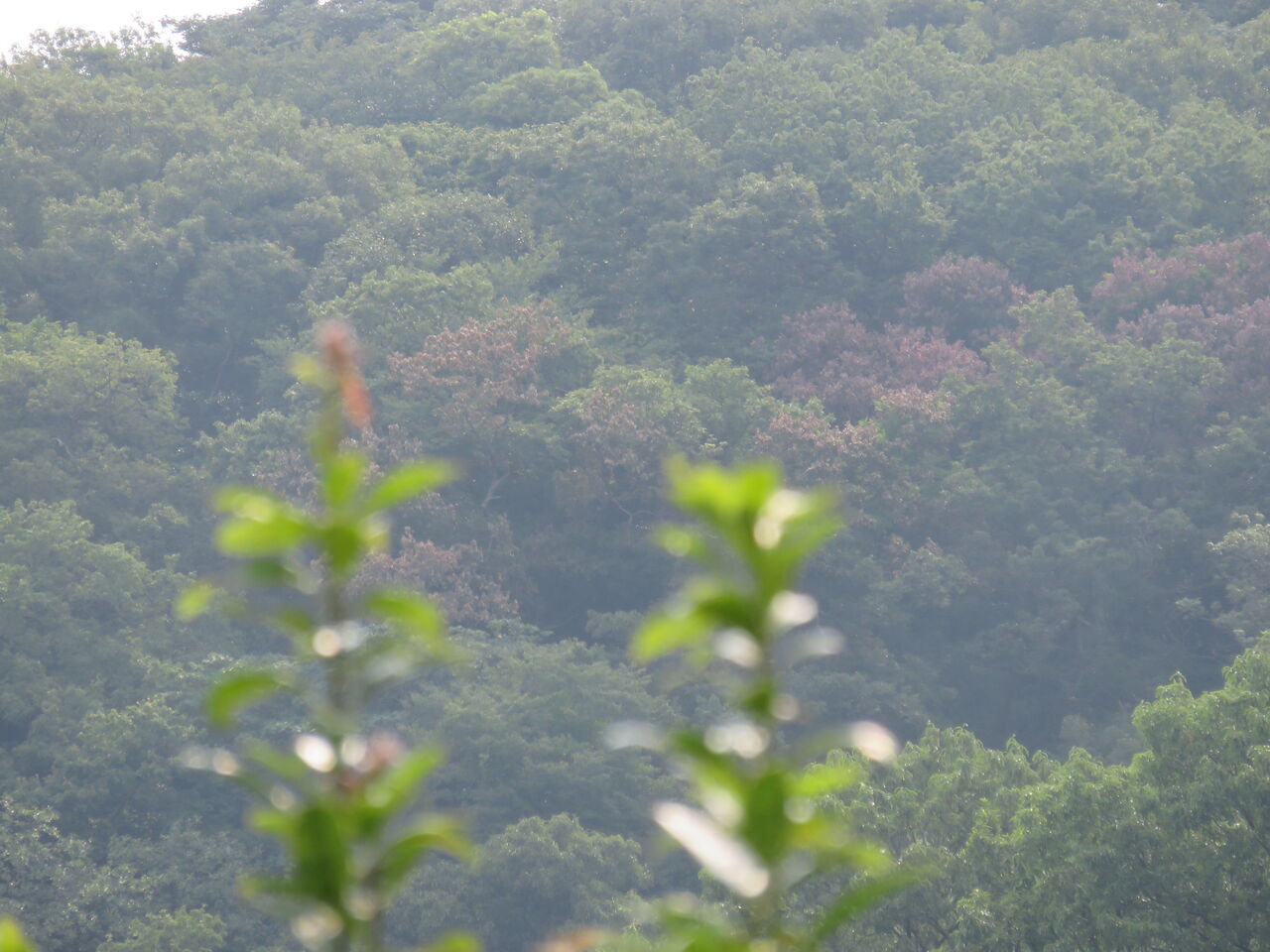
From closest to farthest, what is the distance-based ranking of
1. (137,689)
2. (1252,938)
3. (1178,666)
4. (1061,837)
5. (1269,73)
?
(1252,938) → (1061,837) → (137,689) → (1178,666) → (1269,73)

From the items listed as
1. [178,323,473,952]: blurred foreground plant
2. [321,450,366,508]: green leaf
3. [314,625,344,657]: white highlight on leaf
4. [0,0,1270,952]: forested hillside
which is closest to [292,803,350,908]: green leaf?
[178,323,473,952]: blurred foreground plant

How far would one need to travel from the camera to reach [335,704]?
1.02m

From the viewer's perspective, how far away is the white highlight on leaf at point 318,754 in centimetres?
100

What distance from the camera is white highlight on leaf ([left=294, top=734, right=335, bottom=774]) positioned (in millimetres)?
996

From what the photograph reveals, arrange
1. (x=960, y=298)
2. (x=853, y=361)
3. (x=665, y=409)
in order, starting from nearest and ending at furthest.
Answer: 1. (x=665, y=409)
2. (x=853, y=361)
3. (x=960, y=298)

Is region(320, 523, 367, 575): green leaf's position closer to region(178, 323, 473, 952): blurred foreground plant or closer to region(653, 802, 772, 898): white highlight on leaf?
region(178, 323, 473, 952): blurred foreground plant

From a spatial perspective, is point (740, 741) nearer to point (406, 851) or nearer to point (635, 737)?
point (635, 737)

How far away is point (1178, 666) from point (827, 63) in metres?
12.9

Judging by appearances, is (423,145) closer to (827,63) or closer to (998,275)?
(827,63)

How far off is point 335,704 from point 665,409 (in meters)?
17.8

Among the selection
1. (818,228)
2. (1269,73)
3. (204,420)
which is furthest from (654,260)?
(1269,73)

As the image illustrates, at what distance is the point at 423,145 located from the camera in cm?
2567

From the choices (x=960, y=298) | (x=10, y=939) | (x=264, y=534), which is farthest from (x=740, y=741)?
(x=960, y=298)

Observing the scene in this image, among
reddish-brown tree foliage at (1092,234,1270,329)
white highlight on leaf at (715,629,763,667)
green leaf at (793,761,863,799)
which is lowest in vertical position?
reddish-brown tree foliage at (1092,234,1270,329)
